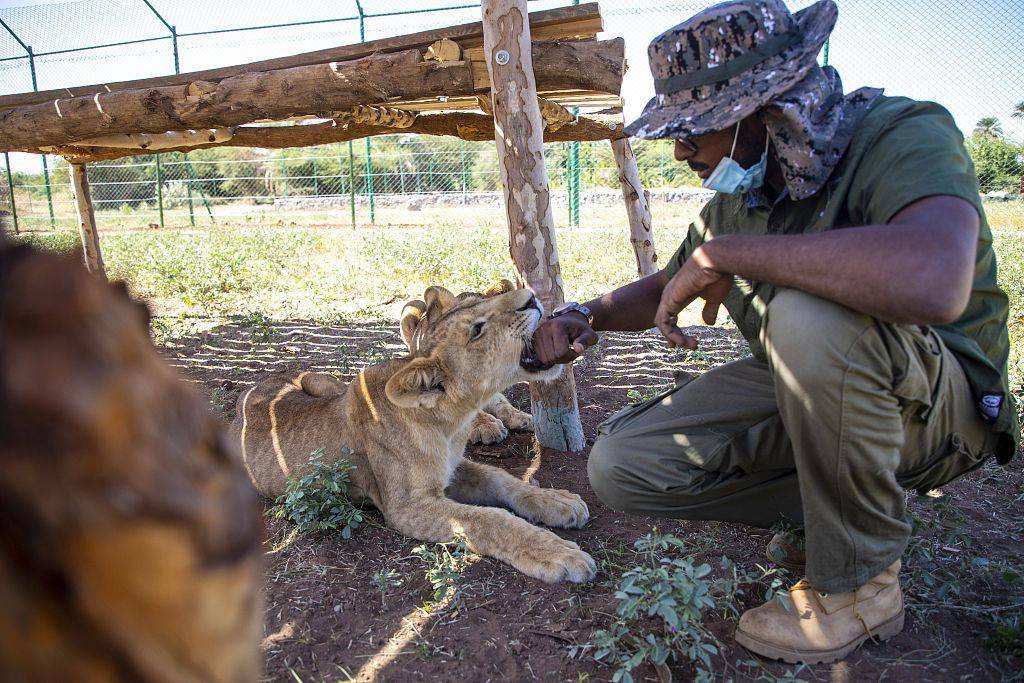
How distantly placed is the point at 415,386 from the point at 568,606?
1.32 meters

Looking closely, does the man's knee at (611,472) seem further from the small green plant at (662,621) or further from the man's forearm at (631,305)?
the man's forearm at (631,305)

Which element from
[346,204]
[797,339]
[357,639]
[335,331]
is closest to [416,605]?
[357,639]

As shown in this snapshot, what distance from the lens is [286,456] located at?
4285 millimetres

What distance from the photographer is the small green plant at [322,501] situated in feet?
11.7

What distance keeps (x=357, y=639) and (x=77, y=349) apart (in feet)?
7.66

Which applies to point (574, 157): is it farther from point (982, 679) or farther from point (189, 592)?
point (189, 592)

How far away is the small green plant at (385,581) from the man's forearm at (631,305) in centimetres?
146

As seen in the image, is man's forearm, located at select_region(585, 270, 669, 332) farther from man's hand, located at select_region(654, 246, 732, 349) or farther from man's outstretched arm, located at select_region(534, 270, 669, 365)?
man's hand, located at select_region(654, 246, 732, 349)

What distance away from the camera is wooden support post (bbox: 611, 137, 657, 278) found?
24.5 feet

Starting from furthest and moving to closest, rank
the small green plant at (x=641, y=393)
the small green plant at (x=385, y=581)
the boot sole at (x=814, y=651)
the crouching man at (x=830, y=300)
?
the small green plant at (x=641, y=393) → the small green plant at (x=385, y=581) → the boot sole at (x=814, y=651) → the crouching man at (x=830, y=300)

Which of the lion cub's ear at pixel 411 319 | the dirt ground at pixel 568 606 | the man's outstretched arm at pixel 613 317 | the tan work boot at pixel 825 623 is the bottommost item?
the dirt ground at pixel 568 606

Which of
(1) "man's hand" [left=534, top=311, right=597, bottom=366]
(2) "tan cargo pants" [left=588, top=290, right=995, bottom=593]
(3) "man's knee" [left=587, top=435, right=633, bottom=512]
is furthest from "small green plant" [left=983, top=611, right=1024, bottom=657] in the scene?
(1) "man's hand" [left=534, top=311, right=597, bottom=366]

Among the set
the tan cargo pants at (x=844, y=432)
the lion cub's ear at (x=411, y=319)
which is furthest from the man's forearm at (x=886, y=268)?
the lion cub's ear at (x=411, y=319)

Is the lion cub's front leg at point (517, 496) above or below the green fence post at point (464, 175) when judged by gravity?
below
